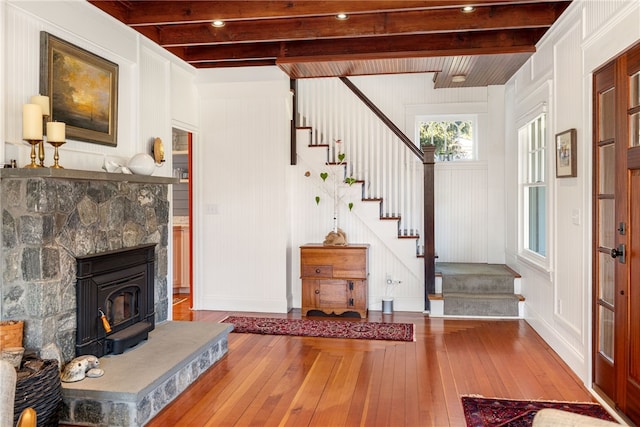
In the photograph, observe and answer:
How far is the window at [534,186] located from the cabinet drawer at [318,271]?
220 centimetres

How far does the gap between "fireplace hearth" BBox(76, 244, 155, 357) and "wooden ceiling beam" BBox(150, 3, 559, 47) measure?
2097mm

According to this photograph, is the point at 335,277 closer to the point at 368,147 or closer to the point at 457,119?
the point at 368,147

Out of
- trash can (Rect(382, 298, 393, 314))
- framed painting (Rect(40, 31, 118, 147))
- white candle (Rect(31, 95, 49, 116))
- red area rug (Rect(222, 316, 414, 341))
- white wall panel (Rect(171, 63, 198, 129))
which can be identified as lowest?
red area rug (Rect(222, 316, 414, 341))

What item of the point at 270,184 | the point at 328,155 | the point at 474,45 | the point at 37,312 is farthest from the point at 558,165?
the point at 37,312

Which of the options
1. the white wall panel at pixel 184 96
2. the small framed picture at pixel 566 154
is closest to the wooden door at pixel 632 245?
the small framed picture at pixel 566 154

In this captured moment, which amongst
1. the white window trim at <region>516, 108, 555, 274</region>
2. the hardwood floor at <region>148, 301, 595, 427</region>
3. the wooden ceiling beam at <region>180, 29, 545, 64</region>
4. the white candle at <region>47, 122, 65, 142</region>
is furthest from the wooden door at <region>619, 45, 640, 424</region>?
the white candle at <region>47, 122, 65, 142</region>

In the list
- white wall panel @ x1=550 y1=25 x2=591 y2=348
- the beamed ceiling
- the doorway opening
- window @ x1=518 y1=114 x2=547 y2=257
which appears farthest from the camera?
the doorway opening

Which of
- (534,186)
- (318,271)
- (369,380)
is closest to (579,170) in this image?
(534,186)

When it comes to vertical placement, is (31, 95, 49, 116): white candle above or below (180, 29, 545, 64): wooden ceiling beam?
below

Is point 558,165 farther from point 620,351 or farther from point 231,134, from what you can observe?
point 231,134

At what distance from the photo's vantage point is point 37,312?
116 inches

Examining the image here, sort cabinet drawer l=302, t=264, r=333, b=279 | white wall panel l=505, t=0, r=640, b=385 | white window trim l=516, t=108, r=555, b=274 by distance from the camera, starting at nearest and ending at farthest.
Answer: white wall panel l=505, t=0, r=640, b=385 → white window trim l=516, t=108, r=555, b=274 → cabinet drawer l=302, t=264, r=333, b=279

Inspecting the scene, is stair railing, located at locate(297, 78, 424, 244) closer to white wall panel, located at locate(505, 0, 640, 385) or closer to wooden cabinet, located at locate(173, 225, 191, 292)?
white wall panel, located at locate(505, 0, 640, 385)

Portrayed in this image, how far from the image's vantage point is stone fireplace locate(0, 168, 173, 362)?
9.54 ft
